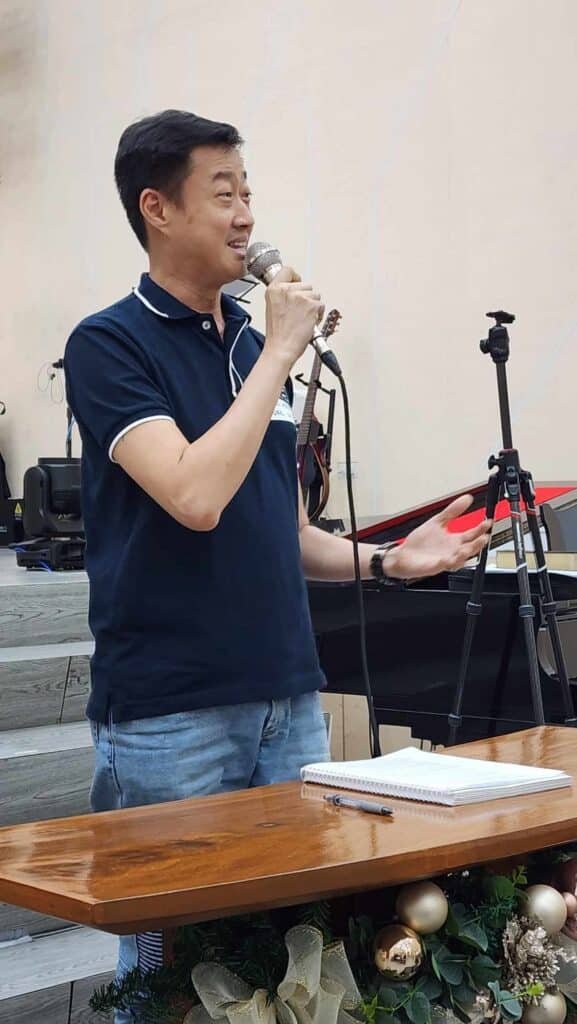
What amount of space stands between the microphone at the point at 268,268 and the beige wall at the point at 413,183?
111 inches

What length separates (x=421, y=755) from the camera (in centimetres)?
134

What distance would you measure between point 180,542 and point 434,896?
1.63 ft

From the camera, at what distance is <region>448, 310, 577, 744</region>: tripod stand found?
249 centimetres

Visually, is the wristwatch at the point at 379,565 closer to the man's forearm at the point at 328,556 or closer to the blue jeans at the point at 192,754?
the man's forearm at the point at 328,556

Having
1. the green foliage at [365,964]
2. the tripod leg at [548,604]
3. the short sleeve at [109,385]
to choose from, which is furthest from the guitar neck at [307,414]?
the green foliage at [365,964]

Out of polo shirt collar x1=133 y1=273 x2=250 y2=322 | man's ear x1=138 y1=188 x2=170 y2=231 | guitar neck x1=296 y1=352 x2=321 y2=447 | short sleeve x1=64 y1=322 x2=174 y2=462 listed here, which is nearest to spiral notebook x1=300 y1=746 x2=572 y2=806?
short sleeve x1=64 y1=322 x2=174 y2=462

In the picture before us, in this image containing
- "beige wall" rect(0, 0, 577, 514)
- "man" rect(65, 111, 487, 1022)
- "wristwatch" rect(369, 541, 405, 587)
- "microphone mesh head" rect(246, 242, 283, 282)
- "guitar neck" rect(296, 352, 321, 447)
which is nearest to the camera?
"man" rect(65, 111, 487, 1022)

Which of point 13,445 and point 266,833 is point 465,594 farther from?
point 13,445

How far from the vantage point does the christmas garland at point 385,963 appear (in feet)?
3.07

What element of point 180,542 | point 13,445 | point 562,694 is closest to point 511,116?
point 562,694

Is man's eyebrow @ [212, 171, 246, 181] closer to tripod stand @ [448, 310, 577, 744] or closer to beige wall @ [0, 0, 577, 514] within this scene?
tripod stand @ [448, 310, 577, 744]

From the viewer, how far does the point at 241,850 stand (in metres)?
0.93

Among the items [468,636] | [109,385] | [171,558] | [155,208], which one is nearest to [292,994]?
[171,558]

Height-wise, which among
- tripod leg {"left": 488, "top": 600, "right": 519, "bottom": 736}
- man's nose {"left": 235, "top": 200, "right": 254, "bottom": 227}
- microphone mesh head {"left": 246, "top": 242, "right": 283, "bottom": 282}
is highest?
man's nose {"left": 235, "top": 200, "right": 254, "bottom": 227}
